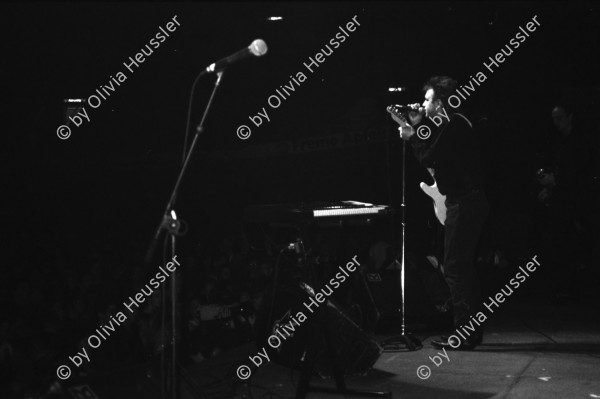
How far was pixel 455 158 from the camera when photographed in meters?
4.28

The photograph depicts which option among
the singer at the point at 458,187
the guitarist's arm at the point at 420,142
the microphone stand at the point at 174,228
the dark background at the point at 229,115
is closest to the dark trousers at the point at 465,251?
the singer at the point at 458,187

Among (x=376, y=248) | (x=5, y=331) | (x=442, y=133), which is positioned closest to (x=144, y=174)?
(x=376, y=248)

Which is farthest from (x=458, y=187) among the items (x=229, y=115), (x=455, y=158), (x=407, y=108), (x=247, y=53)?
(x=229, y=115)

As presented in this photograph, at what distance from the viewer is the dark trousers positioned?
4328mm

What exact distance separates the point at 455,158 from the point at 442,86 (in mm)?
496

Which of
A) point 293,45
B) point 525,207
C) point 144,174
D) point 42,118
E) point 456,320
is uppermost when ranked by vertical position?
point 293,45

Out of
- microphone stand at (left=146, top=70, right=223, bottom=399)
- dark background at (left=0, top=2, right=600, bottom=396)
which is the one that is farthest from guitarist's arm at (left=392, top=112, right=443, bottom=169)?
dark background at (left=0, top=2, right=600, bottom=396)

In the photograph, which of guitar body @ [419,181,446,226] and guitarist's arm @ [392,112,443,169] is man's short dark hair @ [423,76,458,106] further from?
guitar body @ [419,181,446,226]

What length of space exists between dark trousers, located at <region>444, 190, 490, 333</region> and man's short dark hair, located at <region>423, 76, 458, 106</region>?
67cm

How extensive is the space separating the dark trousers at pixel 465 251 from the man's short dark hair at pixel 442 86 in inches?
26.5

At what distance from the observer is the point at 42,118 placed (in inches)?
460

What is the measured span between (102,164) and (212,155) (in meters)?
2.15

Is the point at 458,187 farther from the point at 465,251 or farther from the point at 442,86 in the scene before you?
the point at 442,86

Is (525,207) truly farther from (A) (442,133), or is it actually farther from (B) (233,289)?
(A) (442,133)
